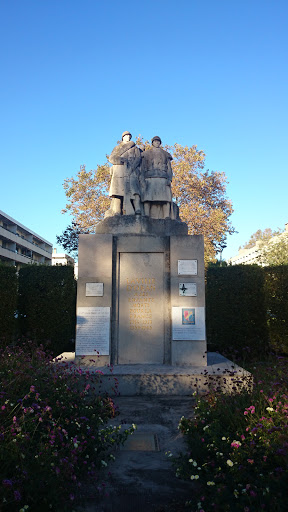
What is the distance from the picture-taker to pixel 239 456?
327 cm

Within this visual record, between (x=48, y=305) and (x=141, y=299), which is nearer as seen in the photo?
(x=141, y=299)

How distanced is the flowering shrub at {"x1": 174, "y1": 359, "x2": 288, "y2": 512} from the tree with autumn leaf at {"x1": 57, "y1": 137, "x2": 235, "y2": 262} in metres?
19.6

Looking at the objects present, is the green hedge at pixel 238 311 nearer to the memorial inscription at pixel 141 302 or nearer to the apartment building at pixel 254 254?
the apartment building at pixel 254 254

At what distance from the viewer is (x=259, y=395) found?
4.47 metres

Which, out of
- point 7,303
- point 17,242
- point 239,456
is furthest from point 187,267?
point 17,242

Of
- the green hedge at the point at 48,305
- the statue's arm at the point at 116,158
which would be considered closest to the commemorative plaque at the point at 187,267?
the statue's arm at the point at 116,158

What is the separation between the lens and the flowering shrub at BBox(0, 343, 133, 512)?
2.72 m

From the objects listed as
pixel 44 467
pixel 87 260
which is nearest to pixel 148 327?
pixel 87 260

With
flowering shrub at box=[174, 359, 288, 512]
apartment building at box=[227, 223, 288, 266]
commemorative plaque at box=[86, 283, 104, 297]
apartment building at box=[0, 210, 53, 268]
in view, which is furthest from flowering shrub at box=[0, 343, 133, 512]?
apartment building at box=[0, 210, 53, 268]

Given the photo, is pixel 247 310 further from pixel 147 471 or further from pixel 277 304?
pixel 147 471

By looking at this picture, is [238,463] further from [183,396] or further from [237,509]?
[183,396]

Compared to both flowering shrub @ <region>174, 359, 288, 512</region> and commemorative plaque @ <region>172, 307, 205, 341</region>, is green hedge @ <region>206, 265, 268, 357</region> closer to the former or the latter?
commemorative plaque @ <region>172, 307, 205, 341</region>

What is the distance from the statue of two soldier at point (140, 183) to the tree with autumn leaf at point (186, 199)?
1557cm

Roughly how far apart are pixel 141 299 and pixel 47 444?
466 centimetres
